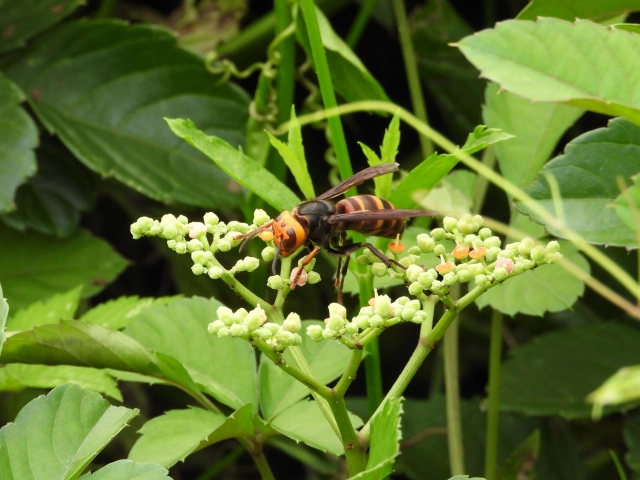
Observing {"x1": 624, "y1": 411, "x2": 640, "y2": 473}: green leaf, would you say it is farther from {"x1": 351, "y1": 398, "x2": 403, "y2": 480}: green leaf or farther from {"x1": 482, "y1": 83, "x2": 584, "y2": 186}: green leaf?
{"x1": 351, "y1": 398, "x2": 403, "y2": 480}: green leaf

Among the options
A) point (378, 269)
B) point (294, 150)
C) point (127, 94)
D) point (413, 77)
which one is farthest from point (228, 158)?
point (127, 94)

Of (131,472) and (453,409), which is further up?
(131,472)

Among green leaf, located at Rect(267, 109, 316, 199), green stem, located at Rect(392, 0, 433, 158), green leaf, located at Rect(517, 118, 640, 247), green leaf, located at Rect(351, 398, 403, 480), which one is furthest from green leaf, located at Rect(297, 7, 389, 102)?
green leaf, located at Rect(351, 398, 403, 480)

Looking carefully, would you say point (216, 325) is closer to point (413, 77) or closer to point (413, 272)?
point (413, 272)

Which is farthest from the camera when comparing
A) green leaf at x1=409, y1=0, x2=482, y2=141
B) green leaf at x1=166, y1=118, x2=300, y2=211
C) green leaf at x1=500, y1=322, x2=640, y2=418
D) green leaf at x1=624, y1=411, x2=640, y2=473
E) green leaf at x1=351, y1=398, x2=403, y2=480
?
green leaf at x1=409, y1=0, x2=482, y2=141

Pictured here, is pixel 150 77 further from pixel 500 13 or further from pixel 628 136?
pixel 628 136

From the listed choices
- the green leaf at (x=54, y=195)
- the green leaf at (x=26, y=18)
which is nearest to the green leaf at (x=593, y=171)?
the green leaf at (x=54, y=195)

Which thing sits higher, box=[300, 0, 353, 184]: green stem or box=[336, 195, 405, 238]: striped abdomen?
box=[300, 0, 353, 184]: green stem

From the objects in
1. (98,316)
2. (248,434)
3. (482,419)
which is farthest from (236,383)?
(482,419)
